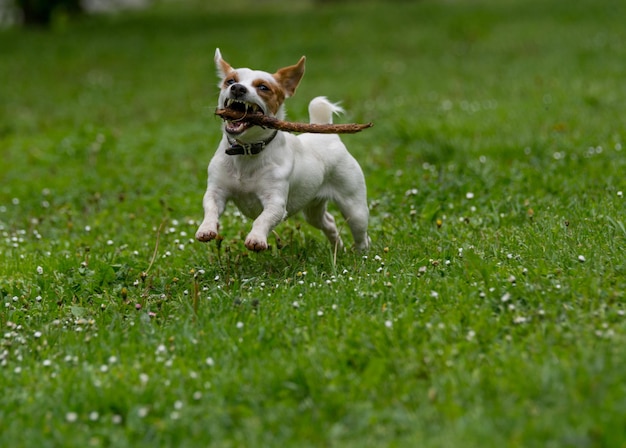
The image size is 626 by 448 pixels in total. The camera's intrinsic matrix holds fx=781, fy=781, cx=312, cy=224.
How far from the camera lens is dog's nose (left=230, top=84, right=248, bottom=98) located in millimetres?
5031

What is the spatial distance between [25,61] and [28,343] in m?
15.9

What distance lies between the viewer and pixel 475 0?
2516 centimetres

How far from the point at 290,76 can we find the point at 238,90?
0.63 meters

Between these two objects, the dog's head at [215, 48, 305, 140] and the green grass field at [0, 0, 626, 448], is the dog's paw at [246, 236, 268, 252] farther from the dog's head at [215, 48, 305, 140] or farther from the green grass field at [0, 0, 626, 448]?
the dog's head at [215, 48, 305, 140]

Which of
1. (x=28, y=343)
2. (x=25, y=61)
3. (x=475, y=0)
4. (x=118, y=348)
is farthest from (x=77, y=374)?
(x=475, y=0)

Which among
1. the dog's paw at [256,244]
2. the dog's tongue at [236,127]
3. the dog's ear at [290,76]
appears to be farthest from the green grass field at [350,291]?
the dog's ear at [290,76]

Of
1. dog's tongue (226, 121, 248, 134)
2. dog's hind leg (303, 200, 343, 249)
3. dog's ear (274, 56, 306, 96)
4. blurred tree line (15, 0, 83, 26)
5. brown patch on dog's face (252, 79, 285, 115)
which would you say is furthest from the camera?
blurred tree line (15, 0, 83, 26)

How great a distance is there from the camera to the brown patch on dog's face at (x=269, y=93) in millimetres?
5238

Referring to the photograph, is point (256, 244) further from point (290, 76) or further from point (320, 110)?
point (320, 110)

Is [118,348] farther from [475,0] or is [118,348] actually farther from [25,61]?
[475,0]

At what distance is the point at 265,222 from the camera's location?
5152 mm

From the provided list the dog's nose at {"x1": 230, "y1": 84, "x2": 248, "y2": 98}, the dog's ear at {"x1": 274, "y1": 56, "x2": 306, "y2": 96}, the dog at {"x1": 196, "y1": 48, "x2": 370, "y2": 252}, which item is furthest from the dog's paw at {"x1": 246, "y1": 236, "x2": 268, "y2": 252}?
the dog's ear at {"x1": 274, "y1": 56, "x2": 306, "y2": 96}

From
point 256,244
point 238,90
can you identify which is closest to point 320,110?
point 238,90

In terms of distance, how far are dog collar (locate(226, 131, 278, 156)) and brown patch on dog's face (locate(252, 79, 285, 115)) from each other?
254mm
